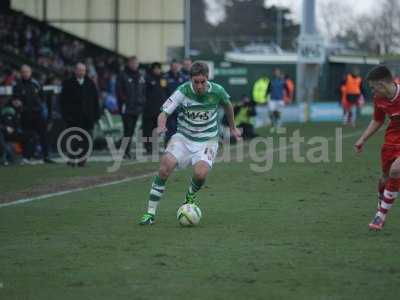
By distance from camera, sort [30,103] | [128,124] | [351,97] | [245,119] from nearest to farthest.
A: [30,103] → [128,124] → [245,119] → [351,97]

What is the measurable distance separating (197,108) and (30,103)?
10152 mm

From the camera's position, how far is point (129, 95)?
76.5ft

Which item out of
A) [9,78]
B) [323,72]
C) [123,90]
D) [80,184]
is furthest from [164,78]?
[323,72]

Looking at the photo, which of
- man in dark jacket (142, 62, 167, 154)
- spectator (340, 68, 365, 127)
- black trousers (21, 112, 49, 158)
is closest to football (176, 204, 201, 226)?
black trousers (21, 112, 49, 158)

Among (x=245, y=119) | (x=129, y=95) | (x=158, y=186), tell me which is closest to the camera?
(x=158, y=186)

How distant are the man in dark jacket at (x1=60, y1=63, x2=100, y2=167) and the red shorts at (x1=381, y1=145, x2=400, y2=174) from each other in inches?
417

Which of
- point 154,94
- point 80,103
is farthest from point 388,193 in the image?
point 154,94

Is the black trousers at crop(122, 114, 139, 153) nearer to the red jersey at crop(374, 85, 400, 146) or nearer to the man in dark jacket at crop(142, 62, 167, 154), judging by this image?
the man in dark jacket at crop(142, 62, 167, 154)

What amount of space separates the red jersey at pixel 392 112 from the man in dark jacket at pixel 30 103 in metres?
11.4

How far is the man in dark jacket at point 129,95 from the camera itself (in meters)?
23.3

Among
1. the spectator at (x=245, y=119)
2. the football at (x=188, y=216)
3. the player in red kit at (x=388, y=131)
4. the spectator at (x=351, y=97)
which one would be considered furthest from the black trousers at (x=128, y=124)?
the spectator at (x=351, y=97)

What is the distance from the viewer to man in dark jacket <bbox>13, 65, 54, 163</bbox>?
853 inches

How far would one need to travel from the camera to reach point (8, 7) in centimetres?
3869

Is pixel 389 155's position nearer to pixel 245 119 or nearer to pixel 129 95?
pixel 129 95
